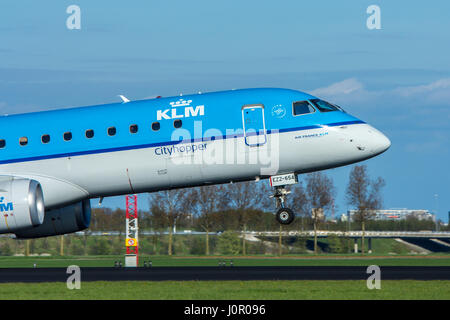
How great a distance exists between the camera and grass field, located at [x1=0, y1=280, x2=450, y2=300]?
24.3 m

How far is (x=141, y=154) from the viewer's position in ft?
106

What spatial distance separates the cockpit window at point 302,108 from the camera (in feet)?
104

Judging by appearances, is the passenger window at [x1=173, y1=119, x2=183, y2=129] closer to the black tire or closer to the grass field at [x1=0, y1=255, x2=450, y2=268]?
the black tire

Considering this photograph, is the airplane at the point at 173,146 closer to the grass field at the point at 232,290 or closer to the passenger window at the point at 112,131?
the passenger window at the point at 112,131

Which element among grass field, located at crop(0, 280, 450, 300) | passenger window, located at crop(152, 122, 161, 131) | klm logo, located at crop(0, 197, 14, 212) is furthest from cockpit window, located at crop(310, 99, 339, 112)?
klm logo, located at crop(0, 197, 14, 212)

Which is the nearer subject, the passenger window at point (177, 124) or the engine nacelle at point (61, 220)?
the passenger window at point (177, 124)

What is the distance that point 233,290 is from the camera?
2603 cm

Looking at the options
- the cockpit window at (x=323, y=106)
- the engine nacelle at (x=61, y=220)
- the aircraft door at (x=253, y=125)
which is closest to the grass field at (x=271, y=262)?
the engine nacelle at (x=61, y=220)

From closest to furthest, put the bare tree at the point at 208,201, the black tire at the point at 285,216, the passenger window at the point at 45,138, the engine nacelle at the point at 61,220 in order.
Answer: the black tire at the point at 285,216 < the passenger window at the point at 45,138 < the engine nacelle at the point at 61,220 < the bare tree at the point at 208,201

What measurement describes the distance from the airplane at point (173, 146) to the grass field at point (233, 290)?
4545 mm

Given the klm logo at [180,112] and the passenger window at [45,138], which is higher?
the klm logo at [180,112]

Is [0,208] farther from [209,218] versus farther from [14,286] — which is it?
[209,218]

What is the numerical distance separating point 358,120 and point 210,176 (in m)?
6.54

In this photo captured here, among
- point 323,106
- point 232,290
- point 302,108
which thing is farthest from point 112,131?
point 232,290
